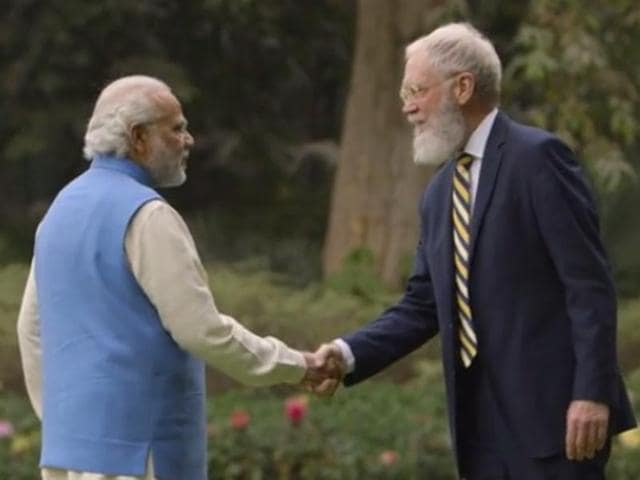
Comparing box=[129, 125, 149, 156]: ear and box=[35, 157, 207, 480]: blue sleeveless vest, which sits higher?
box=[129, 125, 149, 156]: ear

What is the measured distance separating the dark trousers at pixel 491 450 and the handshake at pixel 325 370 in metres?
0.55

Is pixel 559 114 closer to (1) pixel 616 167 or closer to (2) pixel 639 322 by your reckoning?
(1) pixel 616 167

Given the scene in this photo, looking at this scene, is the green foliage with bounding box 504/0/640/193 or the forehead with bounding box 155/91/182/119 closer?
the forehead with bounding box 155/91/182/119

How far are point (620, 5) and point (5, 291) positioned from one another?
426 centimetres

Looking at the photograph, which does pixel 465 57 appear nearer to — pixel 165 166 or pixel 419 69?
pixel 419 69

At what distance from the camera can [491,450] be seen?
582 centimetres

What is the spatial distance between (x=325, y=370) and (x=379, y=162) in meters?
8.94

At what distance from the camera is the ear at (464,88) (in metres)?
5.79

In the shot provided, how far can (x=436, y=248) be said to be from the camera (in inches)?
234

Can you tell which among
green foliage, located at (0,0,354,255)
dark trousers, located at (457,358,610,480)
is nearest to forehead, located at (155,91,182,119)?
dark trousers, located at (457,358,610,480)

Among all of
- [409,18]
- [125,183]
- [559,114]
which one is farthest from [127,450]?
[409,18]

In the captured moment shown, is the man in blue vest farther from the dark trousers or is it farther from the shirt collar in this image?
the shirt collar

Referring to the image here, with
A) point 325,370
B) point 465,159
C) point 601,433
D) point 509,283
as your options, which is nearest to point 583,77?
point 325,370

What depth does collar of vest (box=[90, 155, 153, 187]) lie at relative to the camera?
5.74 metres
